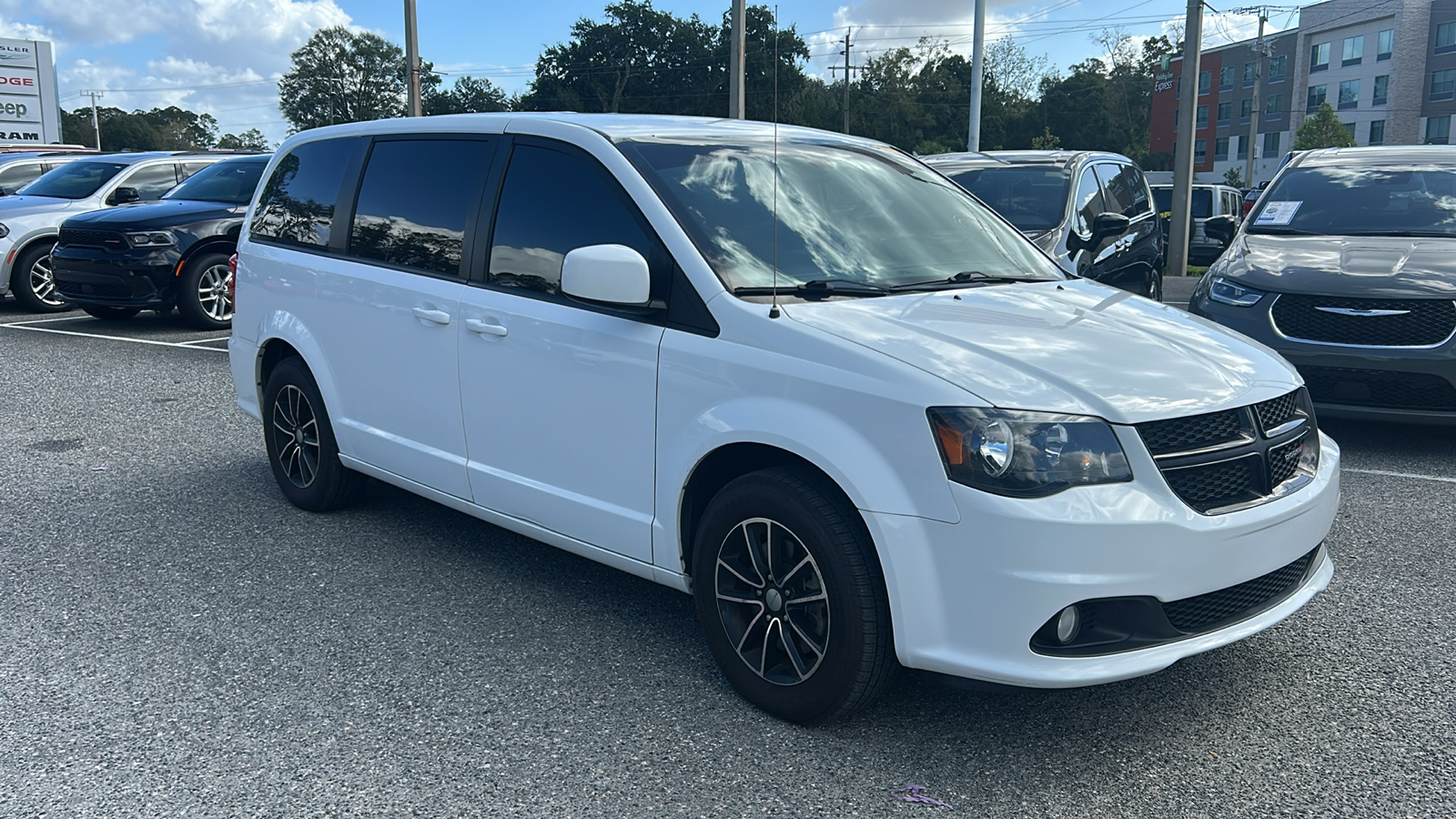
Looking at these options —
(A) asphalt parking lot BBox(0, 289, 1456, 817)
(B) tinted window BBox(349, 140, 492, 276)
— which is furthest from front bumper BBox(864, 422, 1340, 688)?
(B) tinted window BBox(349, 140, 492, 276)

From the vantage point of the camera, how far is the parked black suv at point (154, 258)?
11.4 m

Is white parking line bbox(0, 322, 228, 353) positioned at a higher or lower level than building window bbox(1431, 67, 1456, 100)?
lower

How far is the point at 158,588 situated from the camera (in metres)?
4.41

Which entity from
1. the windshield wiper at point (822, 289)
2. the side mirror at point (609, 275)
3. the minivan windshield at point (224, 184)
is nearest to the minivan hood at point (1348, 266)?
the windshield wiper at point (822, 289)

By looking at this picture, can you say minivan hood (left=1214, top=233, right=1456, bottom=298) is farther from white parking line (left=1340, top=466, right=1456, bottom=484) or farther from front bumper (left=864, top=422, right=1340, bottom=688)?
front bumper (left=864, top=422, right=1340, bottom=688)

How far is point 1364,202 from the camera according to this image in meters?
7.58

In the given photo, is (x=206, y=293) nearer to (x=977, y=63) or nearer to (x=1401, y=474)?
(x=1401, y=474)

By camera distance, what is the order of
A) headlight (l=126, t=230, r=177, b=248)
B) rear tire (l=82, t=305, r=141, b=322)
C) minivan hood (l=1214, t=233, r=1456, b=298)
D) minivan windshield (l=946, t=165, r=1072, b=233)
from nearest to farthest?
1. minivan hood (l=1214, t=233, r=1456, b=298)
2. minivan windshield (l=946, t=165, r=1072, b=233)
3. headlight (l=126, t=230, r=177, b=248)
4. rear tire (l=82, t=305, r=141, b=322)

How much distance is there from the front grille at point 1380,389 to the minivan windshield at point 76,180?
13.6 metres

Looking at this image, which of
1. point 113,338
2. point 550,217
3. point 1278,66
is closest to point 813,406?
point 550,217

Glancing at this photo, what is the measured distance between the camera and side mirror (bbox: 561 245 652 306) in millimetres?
3443

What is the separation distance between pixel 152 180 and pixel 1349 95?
80.2 m

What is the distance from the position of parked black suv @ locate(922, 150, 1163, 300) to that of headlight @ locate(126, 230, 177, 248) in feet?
24.2

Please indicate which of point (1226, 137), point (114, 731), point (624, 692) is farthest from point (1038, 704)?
point (1226, 137)
